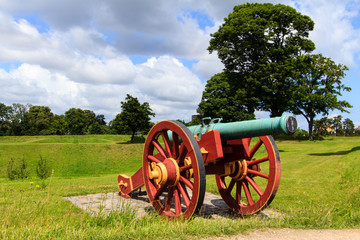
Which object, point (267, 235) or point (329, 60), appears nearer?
point (267, 235)

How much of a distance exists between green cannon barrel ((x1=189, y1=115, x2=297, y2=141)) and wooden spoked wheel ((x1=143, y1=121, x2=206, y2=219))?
2.38 feet

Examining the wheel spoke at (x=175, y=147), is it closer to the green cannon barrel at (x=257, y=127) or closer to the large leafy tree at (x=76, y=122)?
the green cannon barrel at (x=257, y=127)

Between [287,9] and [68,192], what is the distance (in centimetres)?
2527

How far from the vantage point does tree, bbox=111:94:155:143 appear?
121ft

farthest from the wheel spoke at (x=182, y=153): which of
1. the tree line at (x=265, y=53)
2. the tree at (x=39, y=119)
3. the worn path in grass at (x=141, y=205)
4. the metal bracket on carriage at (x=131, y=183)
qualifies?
the tree at (x=39, y=119)


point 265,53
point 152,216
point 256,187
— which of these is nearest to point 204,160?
point 152,216

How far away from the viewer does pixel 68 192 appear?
869cm

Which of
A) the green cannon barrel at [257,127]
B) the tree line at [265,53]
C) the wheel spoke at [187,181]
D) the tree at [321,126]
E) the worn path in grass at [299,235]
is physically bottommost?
the worn path in grass at [299,235]

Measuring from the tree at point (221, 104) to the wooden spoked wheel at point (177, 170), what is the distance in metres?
26.2

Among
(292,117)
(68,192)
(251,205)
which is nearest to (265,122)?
(292,117)

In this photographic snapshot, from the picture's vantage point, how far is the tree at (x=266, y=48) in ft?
84.3

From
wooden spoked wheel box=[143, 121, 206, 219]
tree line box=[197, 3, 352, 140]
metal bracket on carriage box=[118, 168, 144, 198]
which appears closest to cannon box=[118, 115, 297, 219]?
wooden spoked wheel box=[143, 121, 206, 219]

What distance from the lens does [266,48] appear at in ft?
88.5

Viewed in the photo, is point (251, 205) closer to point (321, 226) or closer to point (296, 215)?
point (296, 215)
